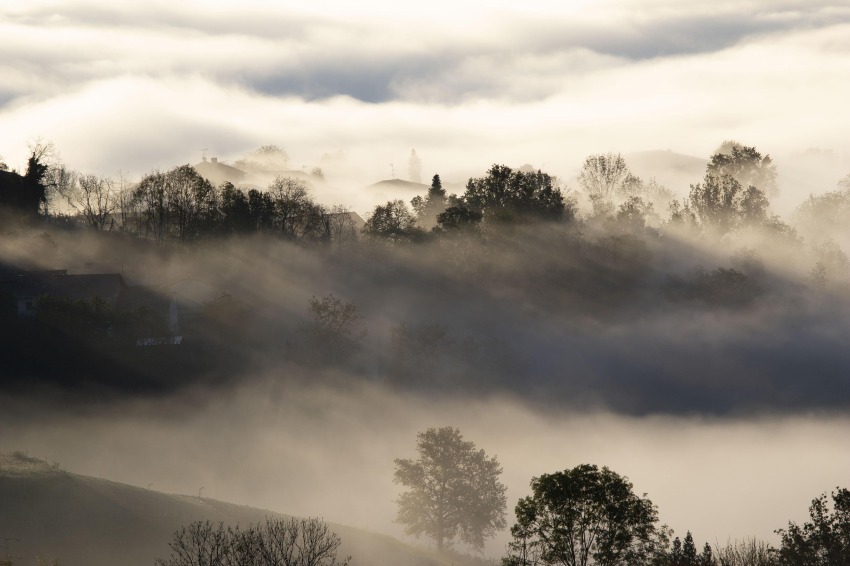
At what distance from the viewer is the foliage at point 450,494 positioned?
10625 cm

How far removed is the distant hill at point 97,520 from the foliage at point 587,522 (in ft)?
81.2

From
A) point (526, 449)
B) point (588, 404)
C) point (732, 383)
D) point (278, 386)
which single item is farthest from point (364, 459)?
point (732, 383)

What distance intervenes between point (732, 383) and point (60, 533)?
13637 centimetres

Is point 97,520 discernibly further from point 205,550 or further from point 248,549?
point 248,549

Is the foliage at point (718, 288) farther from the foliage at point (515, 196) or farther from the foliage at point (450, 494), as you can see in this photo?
the foliage at point (450, 494)

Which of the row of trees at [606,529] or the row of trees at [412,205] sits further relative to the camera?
the row of trees at [412,205]

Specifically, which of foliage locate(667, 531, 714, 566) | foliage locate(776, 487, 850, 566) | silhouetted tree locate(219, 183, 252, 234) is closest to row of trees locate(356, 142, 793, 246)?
silhouetted tree locate(219, 183, 252, 234)

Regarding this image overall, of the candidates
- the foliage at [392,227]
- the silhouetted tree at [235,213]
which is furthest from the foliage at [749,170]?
the silhouetted tree at [235,213]

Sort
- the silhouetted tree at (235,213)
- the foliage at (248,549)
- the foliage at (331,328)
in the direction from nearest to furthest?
the foliage at (248,549) → the foliage at (331,328) → the silhouetted tree at (235,213)

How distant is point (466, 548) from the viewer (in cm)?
11412

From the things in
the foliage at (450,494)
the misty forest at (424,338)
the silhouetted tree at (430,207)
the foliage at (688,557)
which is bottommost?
the foliage at (688,557)

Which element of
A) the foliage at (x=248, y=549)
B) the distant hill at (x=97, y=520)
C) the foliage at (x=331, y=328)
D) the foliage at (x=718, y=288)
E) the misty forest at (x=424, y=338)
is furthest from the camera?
the foliage at (x=718, y=288)

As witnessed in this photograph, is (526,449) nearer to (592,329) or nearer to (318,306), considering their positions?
(592,329)

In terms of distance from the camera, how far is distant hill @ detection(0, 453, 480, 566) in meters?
60.7
